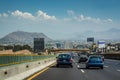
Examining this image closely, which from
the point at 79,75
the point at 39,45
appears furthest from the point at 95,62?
the point at 39,45

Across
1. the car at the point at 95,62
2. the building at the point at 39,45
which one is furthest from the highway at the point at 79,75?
the building at the point at 39,45

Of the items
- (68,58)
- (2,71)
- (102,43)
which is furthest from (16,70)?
(102,43)

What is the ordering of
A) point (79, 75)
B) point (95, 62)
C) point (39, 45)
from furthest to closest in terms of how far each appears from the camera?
point (39, 45), point (95, 62), point (79, 75)

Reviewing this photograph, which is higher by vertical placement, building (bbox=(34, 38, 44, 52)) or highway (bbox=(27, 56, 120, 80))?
building (bbox=(34, 38, 44, 52))

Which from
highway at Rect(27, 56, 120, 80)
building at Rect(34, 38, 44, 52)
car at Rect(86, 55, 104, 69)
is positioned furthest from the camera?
building at Rect(34, 38, 44, 52)

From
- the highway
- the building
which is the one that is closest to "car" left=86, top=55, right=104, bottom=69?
the highway

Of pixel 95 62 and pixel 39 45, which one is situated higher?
pixel 39 45

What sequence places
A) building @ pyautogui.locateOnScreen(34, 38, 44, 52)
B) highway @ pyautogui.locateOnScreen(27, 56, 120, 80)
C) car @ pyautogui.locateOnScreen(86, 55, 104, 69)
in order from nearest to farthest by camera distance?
highway @ pyautogui.locateOnScreen(27, 56, 120, 80)
car @ pyautogui.locateOnScreen(86, 55, 104, 69)
building @ pyautogui.locateOnScreen(34, 38, 44, 52)

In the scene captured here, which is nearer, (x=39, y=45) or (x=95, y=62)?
(x=95, y=62)

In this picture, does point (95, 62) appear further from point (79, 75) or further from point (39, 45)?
point (39, 45)

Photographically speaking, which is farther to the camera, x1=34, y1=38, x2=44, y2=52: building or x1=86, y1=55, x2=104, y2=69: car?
x1=34, y1=38, x2=44, y2=52: building

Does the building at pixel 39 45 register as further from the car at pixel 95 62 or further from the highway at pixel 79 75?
the highway at pixel 79 75

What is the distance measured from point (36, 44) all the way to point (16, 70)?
61163 mm

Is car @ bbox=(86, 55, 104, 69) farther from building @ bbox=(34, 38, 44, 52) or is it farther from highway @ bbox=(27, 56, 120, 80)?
building @ bbox=(34, 38, 44, 52)
